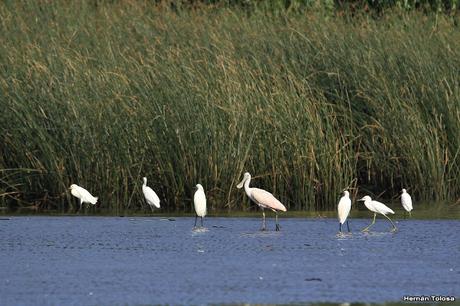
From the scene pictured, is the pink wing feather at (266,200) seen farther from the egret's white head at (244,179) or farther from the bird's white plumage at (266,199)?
the egret's white head at (244,179)

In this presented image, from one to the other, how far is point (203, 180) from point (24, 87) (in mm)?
2586

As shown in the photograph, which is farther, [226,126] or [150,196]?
[226,126]

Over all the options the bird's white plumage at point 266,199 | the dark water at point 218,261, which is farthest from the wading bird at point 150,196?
the bird's white plumage at point 266,199

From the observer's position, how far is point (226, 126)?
16.0m

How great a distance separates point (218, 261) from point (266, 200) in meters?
2.64

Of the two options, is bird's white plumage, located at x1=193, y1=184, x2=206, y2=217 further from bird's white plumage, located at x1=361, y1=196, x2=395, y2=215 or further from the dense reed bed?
bird's white plumage, located at x1=361, y1=196, x2=395, y2=215

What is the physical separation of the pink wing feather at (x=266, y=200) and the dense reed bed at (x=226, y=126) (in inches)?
56.7

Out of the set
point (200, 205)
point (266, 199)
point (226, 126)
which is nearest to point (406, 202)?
point (266, 199)

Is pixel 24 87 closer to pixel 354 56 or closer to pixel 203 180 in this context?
pixel 203 180

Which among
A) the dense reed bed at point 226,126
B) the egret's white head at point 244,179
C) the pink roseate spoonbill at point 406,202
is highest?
the dense reed bed at point 226,126

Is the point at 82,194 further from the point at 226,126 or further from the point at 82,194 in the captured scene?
the point at 226,126

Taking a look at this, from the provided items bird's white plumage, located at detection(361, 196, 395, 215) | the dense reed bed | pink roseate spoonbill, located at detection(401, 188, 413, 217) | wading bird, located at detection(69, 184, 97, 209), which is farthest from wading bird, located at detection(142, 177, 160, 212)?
pink roseate spoonbill, located at detection(401, 188, 413, 217)

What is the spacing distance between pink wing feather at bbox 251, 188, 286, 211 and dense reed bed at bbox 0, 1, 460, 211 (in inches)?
56.7

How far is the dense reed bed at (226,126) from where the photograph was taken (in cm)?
1584
